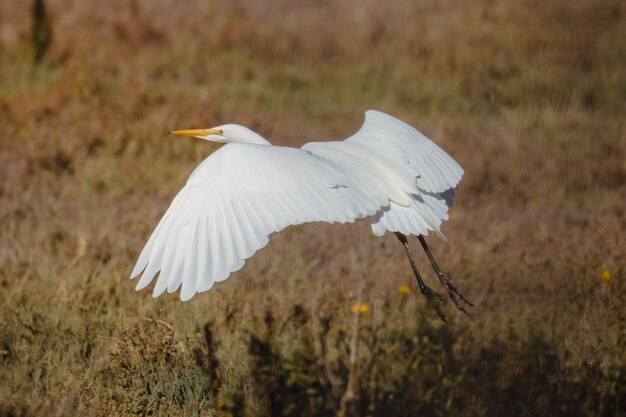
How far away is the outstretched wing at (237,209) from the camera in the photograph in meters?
3.27

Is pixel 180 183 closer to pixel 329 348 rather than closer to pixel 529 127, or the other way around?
pixel 329 348

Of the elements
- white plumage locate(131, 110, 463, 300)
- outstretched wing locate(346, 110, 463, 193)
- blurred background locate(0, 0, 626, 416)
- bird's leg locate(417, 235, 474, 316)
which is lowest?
blurred background locate(0, 0, 626, 416)

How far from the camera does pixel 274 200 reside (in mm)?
3574

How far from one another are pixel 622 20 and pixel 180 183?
23.8ft

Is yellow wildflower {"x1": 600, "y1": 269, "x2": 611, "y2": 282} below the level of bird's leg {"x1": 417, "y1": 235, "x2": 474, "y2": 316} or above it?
below

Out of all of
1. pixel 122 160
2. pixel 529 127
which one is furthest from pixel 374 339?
pixel 529 127

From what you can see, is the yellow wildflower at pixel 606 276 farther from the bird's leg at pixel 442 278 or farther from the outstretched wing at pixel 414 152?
the outstretched wing at pixel 414 152

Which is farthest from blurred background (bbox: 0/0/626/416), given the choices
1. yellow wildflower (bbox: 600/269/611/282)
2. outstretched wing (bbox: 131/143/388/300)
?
outstretched wing (bbox: 131/143/388/300)

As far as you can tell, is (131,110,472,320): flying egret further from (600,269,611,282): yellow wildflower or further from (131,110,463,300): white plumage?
(600,269,611,282): yellow wildflower

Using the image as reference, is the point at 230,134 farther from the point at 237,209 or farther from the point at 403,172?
the point at 237,209

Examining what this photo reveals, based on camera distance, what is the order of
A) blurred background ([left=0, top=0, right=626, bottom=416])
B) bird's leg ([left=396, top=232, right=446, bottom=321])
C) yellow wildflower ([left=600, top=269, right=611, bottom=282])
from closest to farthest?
1. blurred background ([left=0, top=0, right=626, bottom=416])
2. bird's leg ([left=396, top=232, right=446, bottom=321])
3. yellow wildflower ([left=600, top=269, right=611, bottom=282])

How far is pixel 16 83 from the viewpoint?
361 inches

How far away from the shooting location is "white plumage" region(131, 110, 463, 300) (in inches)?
130

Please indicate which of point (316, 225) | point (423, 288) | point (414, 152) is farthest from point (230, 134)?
point (316, 225)
